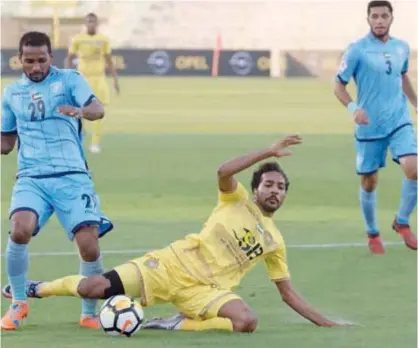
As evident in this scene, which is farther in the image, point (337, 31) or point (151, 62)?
point (337, 31)

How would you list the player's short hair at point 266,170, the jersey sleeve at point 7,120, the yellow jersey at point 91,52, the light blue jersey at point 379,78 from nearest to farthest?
the player's short hair at point 266,170, the jersey sleeve at point 7,120, the light blue jersey at point 379,78, the yellow jersey at point 91,52

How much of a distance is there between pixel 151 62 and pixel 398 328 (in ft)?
161

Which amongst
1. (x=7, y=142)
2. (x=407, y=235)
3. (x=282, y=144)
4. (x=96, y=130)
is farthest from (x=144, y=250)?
(x=96, y=130)

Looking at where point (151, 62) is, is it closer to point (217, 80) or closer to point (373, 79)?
point (217, 80)

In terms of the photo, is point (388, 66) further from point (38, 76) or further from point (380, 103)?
point (38, 76)

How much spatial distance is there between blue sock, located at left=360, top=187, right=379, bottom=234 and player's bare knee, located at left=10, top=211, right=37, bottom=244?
4542 mm

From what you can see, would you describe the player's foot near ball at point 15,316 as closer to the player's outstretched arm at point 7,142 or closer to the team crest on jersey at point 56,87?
the player's outstretched arm at point 7,142

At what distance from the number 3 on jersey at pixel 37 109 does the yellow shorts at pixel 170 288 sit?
117 cm

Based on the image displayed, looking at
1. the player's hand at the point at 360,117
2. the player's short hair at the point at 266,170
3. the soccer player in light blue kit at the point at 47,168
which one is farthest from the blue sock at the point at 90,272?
the player's hand at the point at 360,117

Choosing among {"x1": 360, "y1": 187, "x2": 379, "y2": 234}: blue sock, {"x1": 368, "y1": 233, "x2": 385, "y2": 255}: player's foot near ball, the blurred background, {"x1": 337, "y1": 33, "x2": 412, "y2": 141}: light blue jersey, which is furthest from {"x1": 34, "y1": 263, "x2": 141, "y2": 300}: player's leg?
the blurred background

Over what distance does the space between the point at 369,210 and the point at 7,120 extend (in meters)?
4.53

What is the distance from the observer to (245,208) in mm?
8625

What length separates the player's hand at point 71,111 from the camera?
27.7 ft

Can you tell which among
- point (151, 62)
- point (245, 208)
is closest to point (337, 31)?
point (151, 62)
